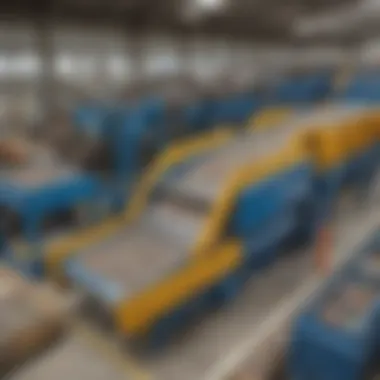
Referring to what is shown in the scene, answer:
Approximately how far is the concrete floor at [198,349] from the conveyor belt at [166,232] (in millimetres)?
408

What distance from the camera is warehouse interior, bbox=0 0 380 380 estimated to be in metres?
2.15

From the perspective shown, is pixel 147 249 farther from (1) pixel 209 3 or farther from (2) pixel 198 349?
(1) pixel 209 3

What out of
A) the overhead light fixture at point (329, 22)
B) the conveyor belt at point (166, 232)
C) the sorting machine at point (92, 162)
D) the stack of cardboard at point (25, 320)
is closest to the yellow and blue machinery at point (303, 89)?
the overhead light fixture at point (329, 22)

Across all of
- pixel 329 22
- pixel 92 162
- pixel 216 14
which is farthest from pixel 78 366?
pixel 329 22

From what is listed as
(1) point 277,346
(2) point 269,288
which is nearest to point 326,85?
(2) point 269,288

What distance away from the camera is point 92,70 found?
25.3 ft

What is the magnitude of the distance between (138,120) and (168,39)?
5.32 metres

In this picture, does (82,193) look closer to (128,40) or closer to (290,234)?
(290,234)

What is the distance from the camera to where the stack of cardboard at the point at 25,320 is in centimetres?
86

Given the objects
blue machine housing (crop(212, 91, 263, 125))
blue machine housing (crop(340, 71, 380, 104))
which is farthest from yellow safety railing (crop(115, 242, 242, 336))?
blue machine housing (crop(340, 71, 380, 104))

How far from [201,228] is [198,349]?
807mm

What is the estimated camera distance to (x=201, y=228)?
10.1ft

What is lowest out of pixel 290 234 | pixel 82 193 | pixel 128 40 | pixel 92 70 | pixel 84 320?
pixel 84 320

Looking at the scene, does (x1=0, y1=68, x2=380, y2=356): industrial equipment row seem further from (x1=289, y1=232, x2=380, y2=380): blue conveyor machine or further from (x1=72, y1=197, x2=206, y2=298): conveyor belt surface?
(x1=289, y1=232, x2=380, y2=380): blue conveyor machine
